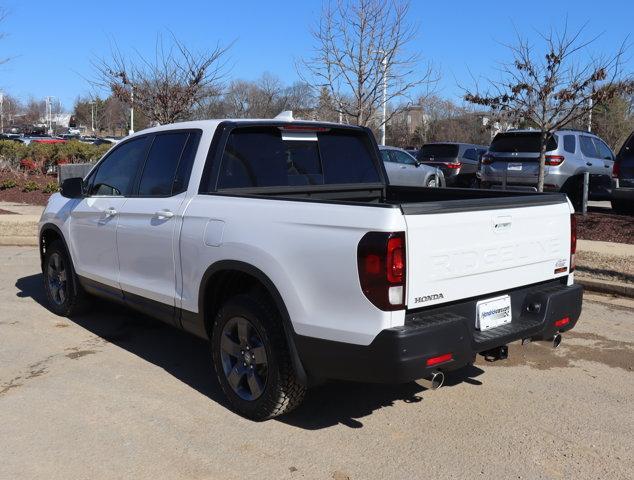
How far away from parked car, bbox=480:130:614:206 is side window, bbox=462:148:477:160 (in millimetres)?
6723

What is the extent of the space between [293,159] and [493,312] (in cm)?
194

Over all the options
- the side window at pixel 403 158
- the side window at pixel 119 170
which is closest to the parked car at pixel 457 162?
the side window at pixel 403 158

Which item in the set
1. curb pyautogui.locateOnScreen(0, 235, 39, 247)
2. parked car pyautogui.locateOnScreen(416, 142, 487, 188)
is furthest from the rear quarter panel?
parked car pyautogui.locateOnScreen(416, 142, 487, 188)

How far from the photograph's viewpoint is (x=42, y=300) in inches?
285

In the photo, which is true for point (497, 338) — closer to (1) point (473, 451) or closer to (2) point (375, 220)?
(1) point (473, 451)

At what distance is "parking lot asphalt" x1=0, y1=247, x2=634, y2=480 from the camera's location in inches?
140

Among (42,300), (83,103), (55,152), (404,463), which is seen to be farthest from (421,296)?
(83,103)

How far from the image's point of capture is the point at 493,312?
3.92 metres

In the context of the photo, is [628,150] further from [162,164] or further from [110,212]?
[110,212]

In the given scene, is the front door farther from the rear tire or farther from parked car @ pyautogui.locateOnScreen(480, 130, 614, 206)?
parked car @ pyautogui.locateOnScreen(480, 130, 614, 206)

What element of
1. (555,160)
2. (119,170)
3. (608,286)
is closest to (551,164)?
(555,160)

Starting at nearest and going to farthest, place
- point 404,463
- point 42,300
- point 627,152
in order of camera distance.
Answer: point 404,463 → point 42,300 → point 627,152

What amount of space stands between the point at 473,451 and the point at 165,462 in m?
1.71

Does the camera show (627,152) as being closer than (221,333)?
No
